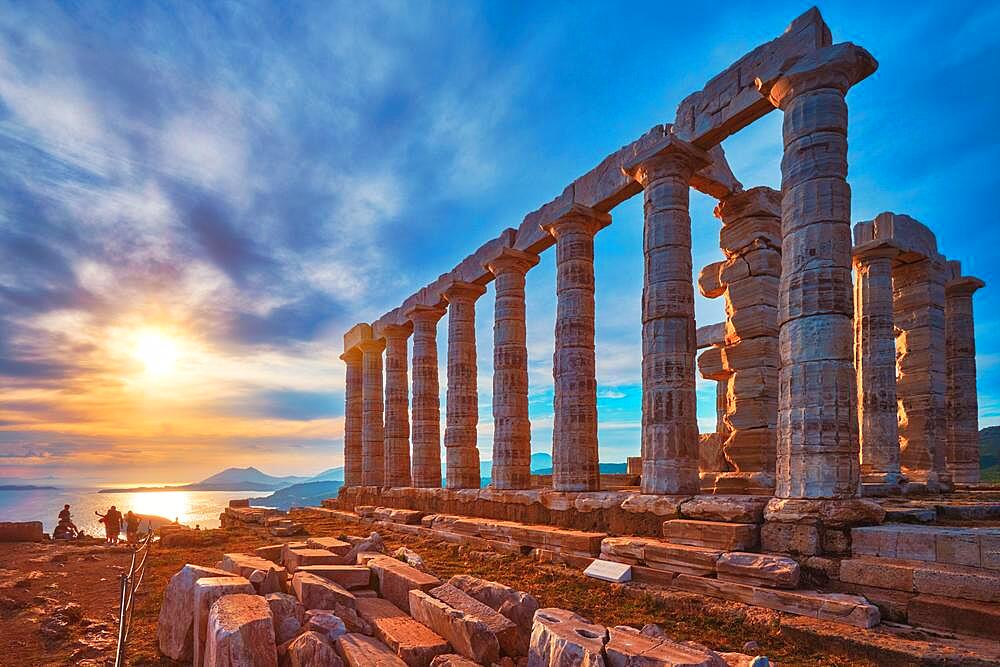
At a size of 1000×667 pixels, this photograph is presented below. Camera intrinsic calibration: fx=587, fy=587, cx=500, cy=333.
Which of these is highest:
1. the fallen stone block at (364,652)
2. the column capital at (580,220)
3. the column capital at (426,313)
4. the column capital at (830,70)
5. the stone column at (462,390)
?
the column capital at (830,70)

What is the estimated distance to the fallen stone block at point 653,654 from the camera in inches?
183

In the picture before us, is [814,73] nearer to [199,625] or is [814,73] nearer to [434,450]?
[199,625]

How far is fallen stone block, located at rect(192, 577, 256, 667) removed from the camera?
22.2 ft

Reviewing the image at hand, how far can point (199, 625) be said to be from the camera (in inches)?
275

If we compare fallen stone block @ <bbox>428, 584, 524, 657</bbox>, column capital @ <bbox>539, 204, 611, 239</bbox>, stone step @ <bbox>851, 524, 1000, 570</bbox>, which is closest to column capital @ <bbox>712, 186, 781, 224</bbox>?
column capital @ <bbox>539, 204, 611, 239</bbox>

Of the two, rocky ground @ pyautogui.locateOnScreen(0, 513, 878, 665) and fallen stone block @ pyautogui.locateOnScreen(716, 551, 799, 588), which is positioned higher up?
fallen stone block @ pyautogui.locateOnScreen(716, 551, 799, 588)

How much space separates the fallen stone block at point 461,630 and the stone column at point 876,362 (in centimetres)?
1307

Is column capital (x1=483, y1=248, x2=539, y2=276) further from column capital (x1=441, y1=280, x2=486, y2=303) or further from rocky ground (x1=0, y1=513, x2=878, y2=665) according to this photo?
rocky ground (x1=0, y1=513, x2=878, y2=665)

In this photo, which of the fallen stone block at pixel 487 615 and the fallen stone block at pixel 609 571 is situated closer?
the fallen stone block at pixel 487 615

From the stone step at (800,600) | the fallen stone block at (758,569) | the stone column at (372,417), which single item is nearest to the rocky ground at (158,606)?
the stone step at (800,600)

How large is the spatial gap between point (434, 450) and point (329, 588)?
15.6 meters

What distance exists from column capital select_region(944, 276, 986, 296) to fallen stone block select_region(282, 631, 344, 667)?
73.9ft

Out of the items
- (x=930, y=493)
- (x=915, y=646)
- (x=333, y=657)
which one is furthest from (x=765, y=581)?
(x=930, y=493)

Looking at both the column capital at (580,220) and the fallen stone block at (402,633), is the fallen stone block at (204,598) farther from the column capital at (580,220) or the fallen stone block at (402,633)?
the column capital at (580,220)
